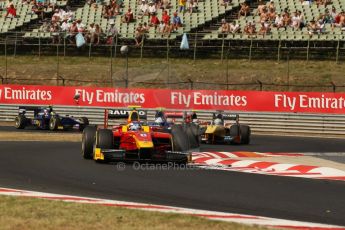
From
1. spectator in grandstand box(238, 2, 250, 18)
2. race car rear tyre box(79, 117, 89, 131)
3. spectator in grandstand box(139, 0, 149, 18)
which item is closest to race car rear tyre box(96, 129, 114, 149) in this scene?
race car rear tyre box(79, 117, 89, 131)

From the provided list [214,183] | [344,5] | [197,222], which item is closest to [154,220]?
[197,222]

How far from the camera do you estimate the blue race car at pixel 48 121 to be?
28094 millimetres

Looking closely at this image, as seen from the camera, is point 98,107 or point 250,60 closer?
point 98,107

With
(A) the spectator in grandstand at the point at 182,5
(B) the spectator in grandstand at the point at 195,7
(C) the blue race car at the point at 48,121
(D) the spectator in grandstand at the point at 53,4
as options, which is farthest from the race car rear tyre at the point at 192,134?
(D) the spectator in grandstand at the point at 53,4

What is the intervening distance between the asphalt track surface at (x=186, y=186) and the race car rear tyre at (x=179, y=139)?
158 cm

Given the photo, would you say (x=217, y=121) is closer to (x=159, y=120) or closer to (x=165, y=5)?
(x=159, y=120)

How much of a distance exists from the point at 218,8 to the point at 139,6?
3866mm

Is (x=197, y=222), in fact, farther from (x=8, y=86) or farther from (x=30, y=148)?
(x=8, y=86)

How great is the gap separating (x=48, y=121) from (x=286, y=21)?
1197cm

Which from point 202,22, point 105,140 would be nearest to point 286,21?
point 202,22

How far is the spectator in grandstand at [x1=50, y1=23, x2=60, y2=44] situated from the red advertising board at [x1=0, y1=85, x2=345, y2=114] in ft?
15.5

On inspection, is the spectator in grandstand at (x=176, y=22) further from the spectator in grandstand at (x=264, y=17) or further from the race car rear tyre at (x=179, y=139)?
the race car rear tyre at (x=179, y=139)

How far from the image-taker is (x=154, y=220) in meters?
8.38

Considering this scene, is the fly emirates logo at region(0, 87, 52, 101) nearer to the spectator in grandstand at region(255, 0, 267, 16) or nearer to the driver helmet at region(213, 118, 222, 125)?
the driver helmet at region(213, 118, 222, 125)
